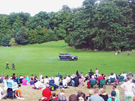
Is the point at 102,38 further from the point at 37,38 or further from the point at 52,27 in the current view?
the point at 52,27

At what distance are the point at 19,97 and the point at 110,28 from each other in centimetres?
4706

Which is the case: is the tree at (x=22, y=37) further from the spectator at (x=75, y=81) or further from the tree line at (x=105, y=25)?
the spectator at (x=75, y=81)

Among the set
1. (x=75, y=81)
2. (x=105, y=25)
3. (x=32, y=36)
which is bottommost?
(x=75, y=81)

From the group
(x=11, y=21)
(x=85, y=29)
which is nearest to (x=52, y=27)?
(x=11, y=21)

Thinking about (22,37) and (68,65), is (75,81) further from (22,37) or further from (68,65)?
(22,37)

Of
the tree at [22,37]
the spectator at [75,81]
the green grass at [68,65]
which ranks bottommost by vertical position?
the green grass at [68,65]

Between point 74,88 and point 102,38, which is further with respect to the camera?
point 102,38

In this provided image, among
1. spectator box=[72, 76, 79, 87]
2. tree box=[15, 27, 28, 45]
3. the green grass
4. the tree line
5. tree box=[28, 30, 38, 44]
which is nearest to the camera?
spectator box=[72, 76, 79, 87]

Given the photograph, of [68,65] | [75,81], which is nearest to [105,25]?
[68,65]

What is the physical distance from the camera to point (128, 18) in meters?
56.9

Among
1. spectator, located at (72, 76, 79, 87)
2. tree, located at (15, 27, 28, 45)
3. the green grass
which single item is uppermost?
tree, located at (15, 27, 28, 45)

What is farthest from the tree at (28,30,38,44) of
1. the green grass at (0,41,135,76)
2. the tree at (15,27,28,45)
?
the green grass at (0,41,135,76)

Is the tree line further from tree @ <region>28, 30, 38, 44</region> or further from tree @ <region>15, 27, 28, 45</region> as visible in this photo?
tree @ <region>15, 27, 28, 45</region>

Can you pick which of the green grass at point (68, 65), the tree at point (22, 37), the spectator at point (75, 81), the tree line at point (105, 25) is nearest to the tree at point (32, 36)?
the tree at point (22, 37)
